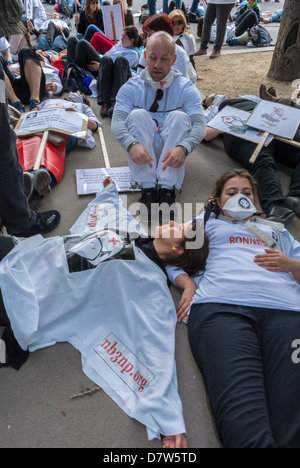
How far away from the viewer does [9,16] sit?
5.65 feet

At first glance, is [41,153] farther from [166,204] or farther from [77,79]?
[77,79]

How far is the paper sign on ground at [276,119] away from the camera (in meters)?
2.85

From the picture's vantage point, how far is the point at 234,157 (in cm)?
316

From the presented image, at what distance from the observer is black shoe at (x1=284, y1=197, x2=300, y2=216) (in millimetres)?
2438

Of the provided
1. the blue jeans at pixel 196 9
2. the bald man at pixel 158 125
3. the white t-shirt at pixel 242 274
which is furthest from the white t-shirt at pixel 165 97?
the blue jeans at pixel 196 9

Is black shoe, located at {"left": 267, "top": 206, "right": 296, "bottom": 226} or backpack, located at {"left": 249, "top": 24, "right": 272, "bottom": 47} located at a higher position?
backpack, located at {"left": 249, "top": 24, "right": 272, "bottom": 47}

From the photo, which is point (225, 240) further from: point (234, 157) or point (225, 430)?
→ point (234, 157)

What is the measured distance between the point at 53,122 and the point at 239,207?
194 centimetres

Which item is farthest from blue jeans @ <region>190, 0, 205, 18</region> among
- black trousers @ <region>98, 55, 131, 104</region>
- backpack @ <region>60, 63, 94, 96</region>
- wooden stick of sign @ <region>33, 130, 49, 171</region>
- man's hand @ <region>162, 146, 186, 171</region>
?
man's hand @ <region>162, 146, 186, 171</region>

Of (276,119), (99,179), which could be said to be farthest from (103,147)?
(276,119)

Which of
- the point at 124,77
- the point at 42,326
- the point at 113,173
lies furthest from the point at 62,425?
the point at 124,77

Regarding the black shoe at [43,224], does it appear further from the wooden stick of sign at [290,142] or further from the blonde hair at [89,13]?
the blonde hair at [89,13]

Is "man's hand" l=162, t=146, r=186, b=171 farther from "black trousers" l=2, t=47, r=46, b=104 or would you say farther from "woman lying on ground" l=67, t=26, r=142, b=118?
"black trousers" l=2, t=47, r=46, b=104

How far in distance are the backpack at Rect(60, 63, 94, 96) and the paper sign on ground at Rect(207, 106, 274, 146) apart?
226 centimetres
